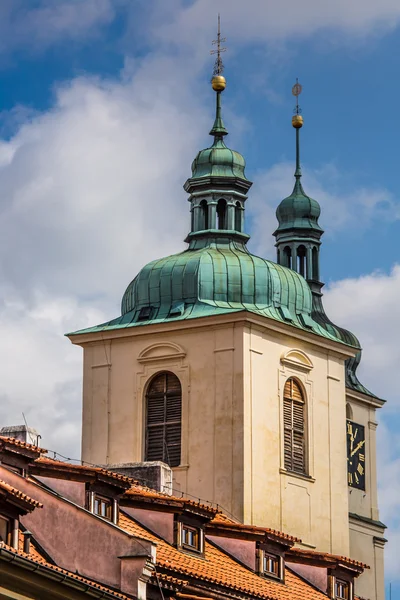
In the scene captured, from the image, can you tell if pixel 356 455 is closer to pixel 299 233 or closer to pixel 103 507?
pixel 299 233

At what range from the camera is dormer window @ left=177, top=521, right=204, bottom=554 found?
172 ft

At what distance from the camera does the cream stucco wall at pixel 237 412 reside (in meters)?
68.4

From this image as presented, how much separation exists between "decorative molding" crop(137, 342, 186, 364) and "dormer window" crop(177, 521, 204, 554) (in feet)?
57.6

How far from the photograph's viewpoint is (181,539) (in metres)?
52.3

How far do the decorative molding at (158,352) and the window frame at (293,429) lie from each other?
340 centimetres

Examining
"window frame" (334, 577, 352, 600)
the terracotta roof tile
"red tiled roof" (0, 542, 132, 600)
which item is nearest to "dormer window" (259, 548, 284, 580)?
the terracotta roof tile

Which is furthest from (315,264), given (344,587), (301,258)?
(344,587)

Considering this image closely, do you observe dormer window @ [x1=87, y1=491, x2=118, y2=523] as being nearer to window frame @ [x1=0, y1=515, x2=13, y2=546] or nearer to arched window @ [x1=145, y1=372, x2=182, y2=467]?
window frame @ [x1=0, y1=515, x2=13, y2=546]

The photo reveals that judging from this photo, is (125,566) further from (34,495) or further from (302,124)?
(302,124)

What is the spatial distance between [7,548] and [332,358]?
34186 mm

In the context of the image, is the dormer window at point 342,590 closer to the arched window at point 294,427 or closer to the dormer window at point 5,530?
the arched window at point 294,427

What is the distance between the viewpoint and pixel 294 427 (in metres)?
70.8

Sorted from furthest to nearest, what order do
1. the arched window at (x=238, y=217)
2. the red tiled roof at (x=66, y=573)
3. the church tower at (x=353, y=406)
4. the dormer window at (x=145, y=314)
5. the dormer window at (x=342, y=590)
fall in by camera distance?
1. the church tower at (x=353, y=406)
2. the arched window at (x=238, y=217)
3. the dormer window at (x=145, y=314)
4. the dormer window at (x=342, y=590)
5. the red tiled roof at (x=66, y=573)

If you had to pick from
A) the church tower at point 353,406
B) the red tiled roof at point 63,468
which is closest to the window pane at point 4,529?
the red tiled roof at point 63,468
